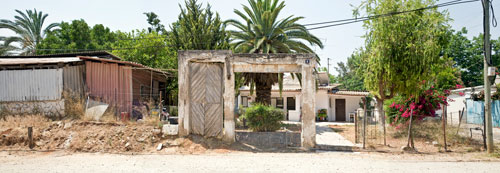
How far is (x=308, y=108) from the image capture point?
411 inches

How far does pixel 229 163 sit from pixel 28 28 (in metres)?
32.6

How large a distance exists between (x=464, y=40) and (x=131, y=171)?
3665 cm

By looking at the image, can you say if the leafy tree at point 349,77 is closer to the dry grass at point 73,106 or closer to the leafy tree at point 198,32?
the leafy tree at point 198,32

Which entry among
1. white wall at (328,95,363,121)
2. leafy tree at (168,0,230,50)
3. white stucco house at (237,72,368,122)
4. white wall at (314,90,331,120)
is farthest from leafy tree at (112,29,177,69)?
white wall at (328,95,363,121)

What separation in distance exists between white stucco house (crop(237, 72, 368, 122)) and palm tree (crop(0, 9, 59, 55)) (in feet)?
75.0

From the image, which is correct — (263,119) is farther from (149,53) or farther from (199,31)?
(149,53)

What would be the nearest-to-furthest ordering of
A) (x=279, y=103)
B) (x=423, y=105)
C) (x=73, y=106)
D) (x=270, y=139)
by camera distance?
(x=270, y=139) < (x=73, y=106) < (x=423, y=105) < (x=279, y=103)

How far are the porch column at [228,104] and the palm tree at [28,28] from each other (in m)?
26.4

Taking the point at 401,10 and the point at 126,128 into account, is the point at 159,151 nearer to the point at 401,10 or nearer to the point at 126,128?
the point at 126,128

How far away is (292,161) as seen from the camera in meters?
8.56

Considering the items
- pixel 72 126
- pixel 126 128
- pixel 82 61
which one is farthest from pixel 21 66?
pixel 126 128

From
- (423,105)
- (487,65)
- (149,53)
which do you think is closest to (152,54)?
(149,53)

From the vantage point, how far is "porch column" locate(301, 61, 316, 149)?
33.8ft

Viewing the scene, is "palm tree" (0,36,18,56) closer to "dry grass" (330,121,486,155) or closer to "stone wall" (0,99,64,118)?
"stone wall" (0,99,64,118)
